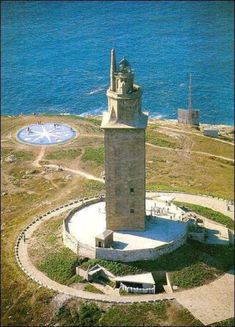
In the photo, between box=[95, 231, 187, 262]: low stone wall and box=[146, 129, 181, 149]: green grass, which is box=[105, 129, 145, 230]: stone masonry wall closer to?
box=[95, 231, 187, 262]: low stone wall

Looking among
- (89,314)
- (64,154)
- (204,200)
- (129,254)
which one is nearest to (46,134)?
(64,154)

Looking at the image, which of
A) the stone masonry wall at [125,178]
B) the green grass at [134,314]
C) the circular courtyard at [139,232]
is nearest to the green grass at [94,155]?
the circular courtyard at [139,232]

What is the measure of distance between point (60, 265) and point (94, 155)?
3788 cm

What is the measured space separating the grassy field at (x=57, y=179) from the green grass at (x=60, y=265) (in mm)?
1174

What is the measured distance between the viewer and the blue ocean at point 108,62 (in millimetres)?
140250

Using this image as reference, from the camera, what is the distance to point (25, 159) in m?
101

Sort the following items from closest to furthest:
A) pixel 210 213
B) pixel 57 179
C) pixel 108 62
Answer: pixel 210 213 → pixel 57 179 → pixel 108 62

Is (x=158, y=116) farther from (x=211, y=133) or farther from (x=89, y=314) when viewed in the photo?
(x=89, y=314)

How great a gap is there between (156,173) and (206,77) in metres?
66.7

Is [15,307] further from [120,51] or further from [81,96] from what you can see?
[120,51]

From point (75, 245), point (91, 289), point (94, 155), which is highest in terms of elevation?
point (94, 155)

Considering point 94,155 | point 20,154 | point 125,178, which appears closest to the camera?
point 125,178

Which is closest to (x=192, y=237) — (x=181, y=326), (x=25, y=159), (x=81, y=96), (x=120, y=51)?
(x=181, y=326)

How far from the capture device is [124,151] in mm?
64688
